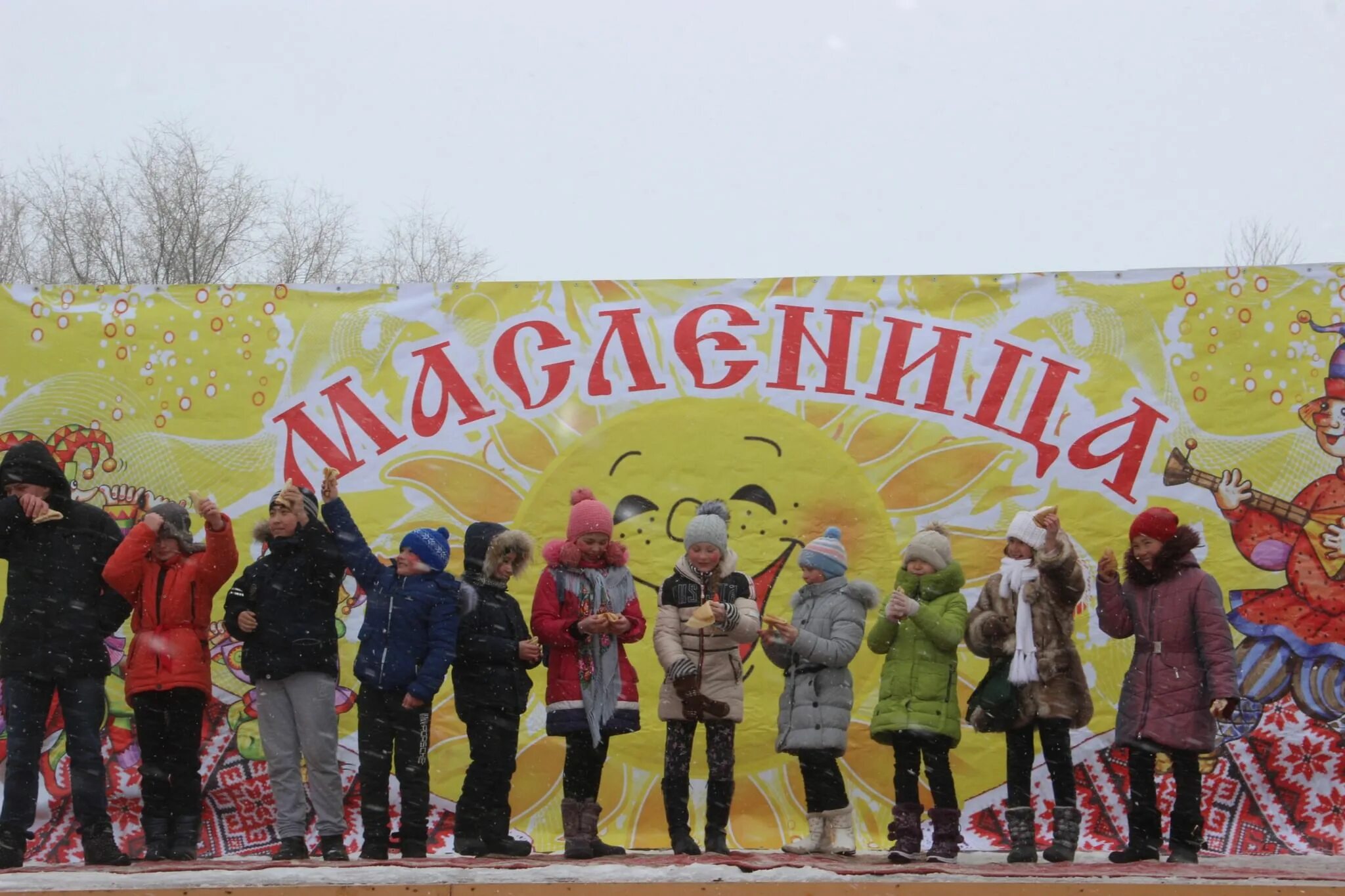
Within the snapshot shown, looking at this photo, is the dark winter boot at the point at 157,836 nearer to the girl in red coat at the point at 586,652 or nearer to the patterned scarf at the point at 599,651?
the girl in red coat at the point at 586,652

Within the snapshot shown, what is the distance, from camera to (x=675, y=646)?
5.88 m

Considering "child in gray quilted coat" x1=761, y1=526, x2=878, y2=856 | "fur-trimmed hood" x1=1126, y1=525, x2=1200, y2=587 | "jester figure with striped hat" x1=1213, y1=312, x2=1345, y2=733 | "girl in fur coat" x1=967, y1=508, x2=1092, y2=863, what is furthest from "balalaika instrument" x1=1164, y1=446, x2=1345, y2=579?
"child in gray quilted coat" x1=761, y1=526, x2=878, y2=856

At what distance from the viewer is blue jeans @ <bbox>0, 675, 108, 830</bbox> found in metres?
5.72

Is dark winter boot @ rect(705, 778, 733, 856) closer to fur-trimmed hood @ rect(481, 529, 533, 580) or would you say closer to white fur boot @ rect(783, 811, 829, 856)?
white fur boot @ rect(783, 811, 829, 856)

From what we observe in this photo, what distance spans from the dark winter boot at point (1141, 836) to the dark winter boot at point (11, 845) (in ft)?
13.1

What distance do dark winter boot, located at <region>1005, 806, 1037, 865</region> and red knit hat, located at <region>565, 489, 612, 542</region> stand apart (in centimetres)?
187

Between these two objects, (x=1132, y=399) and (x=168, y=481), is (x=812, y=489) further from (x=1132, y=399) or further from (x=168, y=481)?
(x=168, y=481)

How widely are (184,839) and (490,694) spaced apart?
1307 millimetres

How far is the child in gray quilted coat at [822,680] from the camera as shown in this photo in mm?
5906

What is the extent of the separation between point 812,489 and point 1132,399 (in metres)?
1.45

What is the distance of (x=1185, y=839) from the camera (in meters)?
5.55

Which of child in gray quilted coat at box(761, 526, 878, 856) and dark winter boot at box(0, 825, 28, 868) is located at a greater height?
child in gray quilted coat at box(761, 526, 878, 856)

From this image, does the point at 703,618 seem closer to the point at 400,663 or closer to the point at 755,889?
the point at 400,663

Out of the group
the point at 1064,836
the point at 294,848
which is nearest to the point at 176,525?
the point at 294,848
